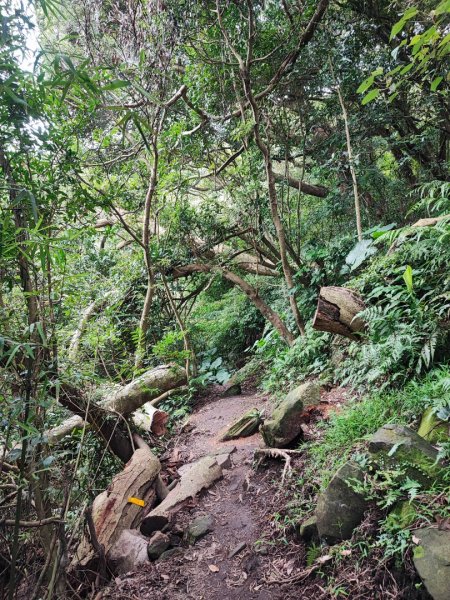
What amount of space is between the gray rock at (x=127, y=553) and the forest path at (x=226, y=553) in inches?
4.6

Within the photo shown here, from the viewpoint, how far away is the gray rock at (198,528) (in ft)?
10.0

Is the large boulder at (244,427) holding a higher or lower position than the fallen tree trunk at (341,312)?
lower

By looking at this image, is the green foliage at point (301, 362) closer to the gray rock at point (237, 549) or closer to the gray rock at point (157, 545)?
the gray rock at point (237, 549)

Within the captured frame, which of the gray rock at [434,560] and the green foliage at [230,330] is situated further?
the green foliage at [230,330]

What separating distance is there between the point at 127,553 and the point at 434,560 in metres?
2.34

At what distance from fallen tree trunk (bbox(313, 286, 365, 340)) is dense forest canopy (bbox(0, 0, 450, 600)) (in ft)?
0.07

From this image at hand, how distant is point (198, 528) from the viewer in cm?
312

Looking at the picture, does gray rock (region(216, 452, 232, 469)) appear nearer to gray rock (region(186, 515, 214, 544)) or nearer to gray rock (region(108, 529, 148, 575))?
gray rock (region(186, 515, 214, 544))

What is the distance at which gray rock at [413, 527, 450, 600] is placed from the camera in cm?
169

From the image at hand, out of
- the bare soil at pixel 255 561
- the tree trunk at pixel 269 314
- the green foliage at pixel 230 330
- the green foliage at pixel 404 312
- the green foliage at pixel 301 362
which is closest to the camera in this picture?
the bare soil at pixel 255 561

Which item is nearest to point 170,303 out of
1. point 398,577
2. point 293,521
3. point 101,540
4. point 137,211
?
point 137,211

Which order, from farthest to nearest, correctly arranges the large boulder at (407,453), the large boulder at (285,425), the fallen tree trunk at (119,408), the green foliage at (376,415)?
the large boulder at (285,425) → the fallen tree trunk at (119,408) → the green foliage at (376,415) → the large boulder at (407,453)

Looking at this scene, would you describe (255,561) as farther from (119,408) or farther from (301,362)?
(301,362)

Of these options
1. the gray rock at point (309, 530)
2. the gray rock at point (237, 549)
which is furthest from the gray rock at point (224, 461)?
the gray rock at point (309, 530)
